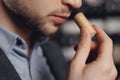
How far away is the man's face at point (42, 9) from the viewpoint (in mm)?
862

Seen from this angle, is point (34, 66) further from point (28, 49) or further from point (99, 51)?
point (99, 51)

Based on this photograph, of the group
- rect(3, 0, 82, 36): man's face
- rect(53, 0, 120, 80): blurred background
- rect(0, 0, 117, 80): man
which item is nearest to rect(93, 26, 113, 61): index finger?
rect(0, 0, 117, 80): man

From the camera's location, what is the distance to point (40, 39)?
100cm

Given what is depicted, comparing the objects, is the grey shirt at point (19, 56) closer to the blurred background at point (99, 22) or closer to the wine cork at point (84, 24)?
the wine cork at point (84, 24)

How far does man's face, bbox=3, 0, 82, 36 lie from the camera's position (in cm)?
86

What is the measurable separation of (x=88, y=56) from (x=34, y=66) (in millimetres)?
161

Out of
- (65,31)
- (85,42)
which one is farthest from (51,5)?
(65,31)

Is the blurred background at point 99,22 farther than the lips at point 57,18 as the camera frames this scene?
Yes

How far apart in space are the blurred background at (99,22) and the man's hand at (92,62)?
26.4 inches

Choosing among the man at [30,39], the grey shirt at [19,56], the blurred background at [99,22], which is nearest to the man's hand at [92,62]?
the man at [30,39]

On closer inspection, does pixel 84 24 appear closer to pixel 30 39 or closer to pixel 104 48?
pixel 104 48

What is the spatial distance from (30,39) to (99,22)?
2.16 feet

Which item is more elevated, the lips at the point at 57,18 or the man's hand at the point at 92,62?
the lips at the point at 57,18

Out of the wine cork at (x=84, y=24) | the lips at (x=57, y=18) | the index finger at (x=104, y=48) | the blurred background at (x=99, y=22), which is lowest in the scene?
the blurred background at (x=99, y=22)
